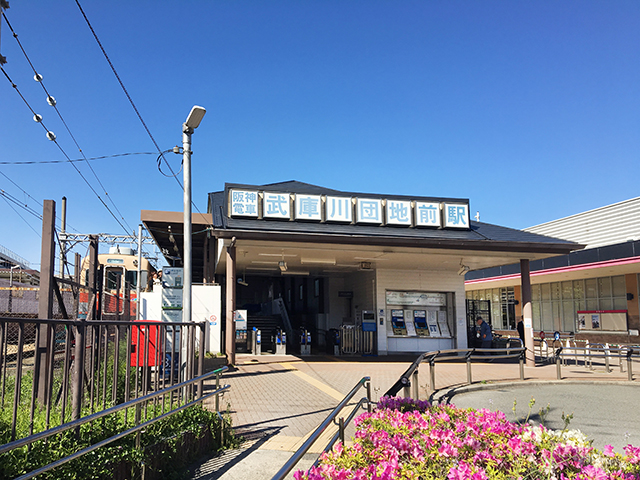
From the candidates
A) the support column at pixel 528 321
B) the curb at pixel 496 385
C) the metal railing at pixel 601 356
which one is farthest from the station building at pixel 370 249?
the curb at pixel 496 385

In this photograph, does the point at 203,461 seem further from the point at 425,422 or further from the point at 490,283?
the point at 490,283

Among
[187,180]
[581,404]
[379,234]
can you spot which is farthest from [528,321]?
[187,180]

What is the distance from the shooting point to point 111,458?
166 inches

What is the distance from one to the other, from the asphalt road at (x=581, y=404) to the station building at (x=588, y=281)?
9.90 meters

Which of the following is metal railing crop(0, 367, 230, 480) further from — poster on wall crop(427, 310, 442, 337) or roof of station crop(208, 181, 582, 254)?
poster on wall crop(427, 310, 442, 337)

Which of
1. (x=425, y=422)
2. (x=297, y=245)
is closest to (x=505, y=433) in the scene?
(x=425, y=422)

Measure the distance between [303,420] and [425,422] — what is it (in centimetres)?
429

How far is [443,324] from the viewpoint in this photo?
67.8 feet

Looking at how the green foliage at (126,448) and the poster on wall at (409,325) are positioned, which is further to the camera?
the poster on wall at (409,325)

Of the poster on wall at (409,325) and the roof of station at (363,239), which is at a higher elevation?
the roof of station at (363,239)

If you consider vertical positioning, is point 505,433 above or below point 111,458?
above

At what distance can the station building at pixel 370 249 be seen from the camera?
1474 centimetres

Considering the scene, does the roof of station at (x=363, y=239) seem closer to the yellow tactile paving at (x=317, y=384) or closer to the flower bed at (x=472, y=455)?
the yellow tactile paving at (x=317, y=384)

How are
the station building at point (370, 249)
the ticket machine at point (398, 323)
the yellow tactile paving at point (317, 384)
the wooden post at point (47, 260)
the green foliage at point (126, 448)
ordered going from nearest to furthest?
the green foliage at point (126, 448)
the wooden post at point (47, 260)
the yellow tactile paving at point (317, 384)
the station building at point (370, 249)
the ticket machine at point (398, 323)
